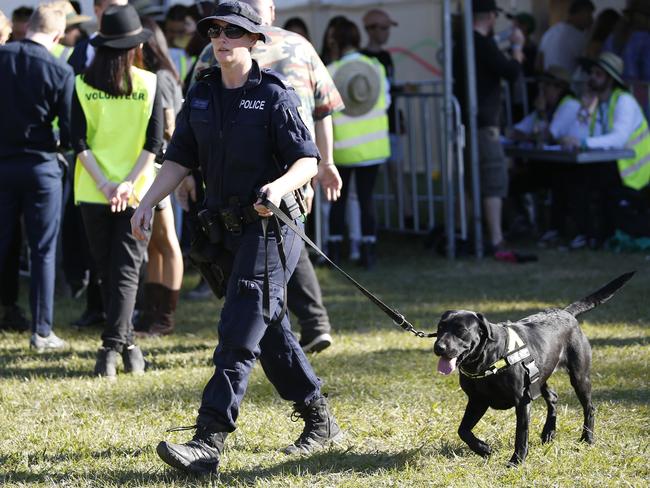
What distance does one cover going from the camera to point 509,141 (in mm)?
10828

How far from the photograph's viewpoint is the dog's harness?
13.6 ft

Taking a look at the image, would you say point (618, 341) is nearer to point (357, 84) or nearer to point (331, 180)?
point (331, 180)

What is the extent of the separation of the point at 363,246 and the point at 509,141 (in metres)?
2.24

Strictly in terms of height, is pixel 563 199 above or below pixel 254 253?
below

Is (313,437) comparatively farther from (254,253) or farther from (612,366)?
(612,366)

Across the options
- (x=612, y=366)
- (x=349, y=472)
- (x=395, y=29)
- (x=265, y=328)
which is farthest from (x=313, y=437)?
(x=395, y=29)

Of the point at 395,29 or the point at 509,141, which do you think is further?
the point at 395,29

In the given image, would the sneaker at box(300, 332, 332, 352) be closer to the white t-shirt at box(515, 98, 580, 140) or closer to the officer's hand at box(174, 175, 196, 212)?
the officer's hand at box(174, 175, 196, 212)

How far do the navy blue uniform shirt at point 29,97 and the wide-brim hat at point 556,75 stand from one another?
5.68 meters

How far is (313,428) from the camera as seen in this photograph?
4582 mm

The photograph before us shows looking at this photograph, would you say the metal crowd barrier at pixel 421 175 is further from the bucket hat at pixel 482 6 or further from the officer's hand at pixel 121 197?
the officer's hand at pixel 121 197

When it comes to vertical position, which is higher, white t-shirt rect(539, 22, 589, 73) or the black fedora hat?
the black fedora hat

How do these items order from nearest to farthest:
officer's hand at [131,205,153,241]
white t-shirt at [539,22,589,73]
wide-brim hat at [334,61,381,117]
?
officer's hand at [131,205,153,241] → wide-brim hat at [334,61,381,117] → white t-shirt at [539,22,589,73]

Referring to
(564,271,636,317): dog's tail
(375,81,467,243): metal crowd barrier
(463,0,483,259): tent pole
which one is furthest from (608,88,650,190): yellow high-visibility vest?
(564,271,636,317): dog's tail
